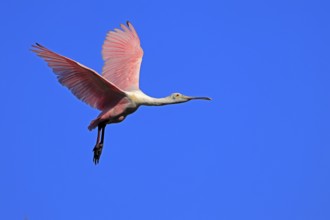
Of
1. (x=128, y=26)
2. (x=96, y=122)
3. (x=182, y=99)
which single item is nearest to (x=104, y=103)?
(x=96, y=122)

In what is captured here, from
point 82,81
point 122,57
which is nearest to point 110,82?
point 82,81

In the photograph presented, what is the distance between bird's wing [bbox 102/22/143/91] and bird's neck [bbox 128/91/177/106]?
3.33 feet

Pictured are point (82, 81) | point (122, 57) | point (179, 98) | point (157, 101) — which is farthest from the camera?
point (122, 57)

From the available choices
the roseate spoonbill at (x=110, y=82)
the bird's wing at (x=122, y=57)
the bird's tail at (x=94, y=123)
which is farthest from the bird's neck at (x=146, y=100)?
the bird's wing at (x=122, y=57)

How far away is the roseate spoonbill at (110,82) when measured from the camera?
14711 mm

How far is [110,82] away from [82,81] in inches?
19.1

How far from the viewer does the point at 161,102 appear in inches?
622

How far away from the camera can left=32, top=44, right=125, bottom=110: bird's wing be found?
14.4m

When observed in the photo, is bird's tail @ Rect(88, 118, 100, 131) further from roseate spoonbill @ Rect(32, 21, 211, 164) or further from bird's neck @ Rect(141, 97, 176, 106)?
bird's neck @ Rect(141, 97, 176, 106)

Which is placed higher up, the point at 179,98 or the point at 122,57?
the point at 122,57

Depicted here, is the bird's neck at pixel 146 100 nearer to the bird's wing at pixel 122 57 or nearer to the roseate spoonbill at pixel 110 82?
the roseate spoonbill at pixel 110 82

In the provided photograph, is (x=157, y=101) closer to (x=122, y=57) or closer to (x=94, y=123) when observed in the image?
(x=94, y=123)

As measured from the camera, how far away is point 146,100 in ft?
50.9

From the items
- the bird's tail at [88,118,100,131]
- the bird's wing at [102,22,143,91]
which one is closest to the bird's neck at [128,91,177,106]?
the bird's tail at [88,118,100,131]
